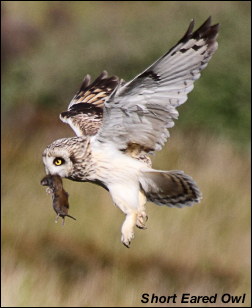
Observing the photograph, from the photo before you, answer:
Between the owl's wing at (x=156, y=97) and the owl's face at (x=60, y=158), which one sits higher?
the owl's wing at (x=156, y=97)

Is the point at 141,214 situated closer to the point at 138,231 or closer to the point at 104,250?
the point at 138,231

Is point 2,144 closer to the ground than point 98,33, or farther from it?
closer to the ground

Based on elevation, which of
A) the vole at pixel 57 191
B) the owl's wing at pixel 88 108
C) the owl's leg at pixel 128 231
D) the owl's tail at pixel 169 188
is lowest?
the owl's leg at pixel 128 231

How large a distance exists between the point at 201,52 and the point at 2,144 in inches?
312

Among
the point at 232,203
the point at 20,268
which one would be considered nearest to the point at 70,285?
the point at 20,268

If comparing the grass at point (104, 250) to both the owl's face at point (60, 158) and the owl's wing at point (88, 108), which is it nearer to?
the owl's wing at point (88, 108)

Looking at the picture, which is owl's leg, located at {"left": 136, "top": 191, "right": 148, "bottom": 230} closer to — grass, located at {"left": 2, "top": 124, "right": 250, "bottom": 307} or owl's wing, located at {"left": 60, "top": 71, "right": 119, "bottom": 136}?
owl's wing, located at {"left": 60, "top": 71, "right": 119, "bottom": 136}

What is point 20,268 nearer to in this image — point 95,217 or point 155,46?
point 95,217

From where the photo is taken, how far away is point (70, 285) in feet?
26.9

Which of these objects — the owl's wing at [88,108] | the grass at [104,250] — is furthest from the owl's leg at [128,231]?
the grass at [104,250]

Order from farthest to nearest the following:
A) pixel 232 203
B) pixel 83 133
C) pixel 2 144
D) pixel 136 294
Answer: pixel 2 144 < pixel 232 203 < pixel 136 294 < pixel 83 133

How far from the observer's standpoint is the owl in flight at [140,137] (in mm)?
2826

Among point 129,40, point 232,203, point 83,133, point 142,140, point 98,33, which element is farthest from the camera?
point 98,33

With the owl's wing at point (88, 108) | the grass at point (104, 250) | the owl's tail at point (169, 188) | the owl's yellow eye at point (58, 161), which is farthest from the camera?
the grass at point (104, 250)
